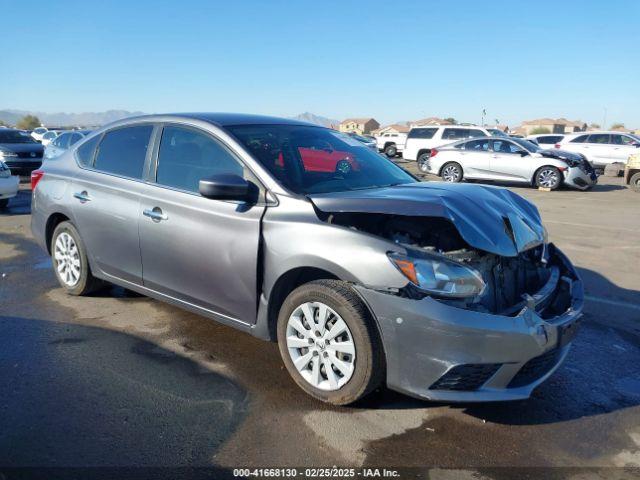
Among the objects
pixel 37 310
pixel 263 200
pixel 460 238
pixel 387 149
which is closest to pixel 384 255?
pixel 460 238

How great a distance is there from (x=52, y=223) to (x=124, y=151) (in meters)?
1.29

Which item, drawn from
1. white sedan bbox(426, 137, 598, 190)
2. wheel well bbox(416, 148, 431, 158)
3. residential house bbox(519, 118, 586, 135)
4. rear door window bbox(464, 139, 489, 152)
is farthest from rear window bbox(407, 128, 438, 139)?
residential house bbox(519, 118, 586, 135)

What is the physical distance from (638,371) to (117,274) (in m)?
4.11

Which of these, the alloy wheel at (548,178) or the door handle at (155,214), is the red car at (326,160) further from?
the alloy wheel at (548,178)

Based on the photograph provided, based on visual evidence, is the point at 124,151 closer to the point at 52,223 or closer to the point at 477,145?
the point at 52,223

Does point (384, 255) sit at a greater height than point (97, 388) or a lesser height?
greater

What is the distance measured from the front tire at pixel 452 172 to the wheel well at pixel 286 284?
14.9 meters

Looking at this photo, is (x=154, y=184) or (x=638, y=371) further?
(x=154, y=184)

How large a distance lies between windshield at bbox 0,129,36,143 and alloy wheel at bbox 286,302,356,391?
58.4 ft

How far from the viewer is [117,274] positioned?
4664 millimetres

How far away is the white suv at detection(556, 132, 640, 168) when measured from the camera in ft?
69.4

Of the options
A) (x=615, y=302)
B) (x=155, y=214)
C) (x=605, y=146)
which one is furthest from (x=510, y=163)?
(x=155, y=214)

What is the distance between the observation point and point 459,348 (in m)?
2.89

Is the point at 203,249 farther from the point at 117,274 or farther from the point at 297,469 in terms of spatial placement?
the point at 297,469
